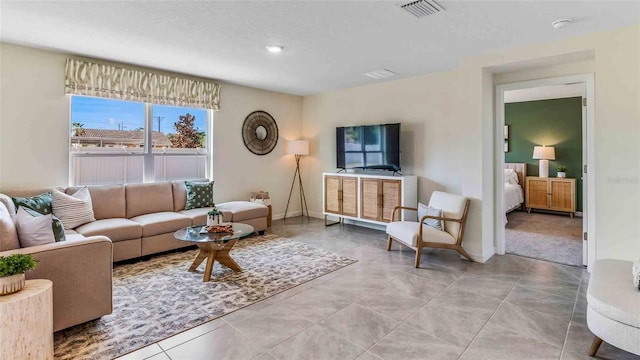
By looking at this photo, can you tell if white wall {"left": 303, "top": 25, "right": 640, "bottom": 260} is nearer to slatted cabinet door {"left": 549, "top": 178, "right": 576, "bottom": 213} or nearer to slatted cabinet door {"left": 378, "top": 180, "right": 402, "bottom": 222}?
slatted cabinet door {"left": 378, "top": 180, "right": 402, "bottom": 222}

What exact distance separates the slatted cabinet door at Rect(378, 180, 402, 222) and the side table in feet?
12.9

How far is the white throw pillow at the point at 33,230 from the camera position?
2.27 m

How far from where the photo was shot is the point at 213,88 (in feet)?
17.1

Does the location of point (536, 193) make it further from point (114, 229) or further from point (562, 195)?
point (114, 229)

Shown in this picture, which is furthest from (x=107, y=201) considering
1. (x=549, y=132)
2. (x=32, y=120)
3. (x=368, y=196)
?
(x=549, y=132)

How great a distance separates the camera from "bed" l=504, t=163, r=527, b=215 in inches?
257

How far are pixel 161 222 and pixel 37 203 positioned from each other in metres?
1.20

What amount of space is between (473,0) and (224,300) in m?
3.13

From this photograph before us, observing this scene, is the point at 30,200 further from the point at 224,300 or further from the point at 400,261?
the point at 400,261

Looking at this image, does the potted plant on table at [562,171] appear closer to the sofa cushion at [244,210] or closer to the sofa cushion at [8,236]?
the sofa cushion at [244,210]

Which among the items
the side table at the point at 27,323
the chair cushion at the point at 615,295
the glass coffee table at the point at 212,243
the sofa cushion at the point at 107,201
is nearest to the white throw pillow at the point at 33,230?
the side table at the point at 27,323

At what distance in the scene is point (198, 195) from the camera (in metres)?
4.79

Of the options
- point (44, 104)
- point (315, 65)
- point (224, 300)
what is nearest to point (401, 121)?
point (315, 65)

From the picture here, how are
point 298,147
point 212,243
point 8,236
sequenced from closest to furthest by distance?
1. point 8,236
2. point 212,243
3. point 298,147
